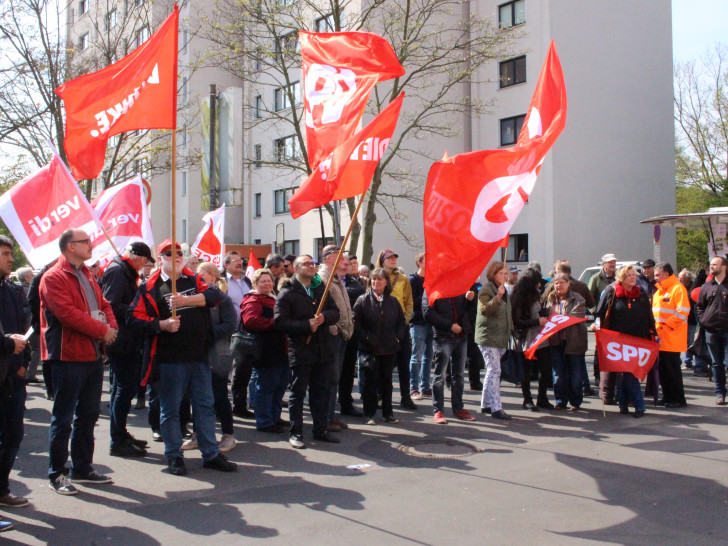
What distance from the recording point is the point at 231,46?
1922 centimetres

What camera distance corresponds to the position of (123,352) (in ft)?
23.3

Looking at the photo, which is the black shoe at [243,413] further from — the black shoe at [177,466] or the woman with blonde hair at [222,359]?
the black shoe at [177,466]

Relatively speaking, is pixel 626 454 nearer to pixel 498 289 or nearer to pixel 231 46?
pixel 498 289

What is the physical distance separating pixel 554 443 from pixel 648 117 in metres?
26.4

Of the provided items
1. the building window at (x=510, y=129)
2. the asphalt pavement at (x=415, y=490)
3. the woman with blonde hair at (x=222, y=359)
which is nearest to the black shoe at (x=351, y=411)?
the asphalt pavement at (x=415, y=490)

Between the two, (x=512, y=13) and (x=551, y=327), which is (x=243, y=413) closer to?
(x=551, y=327)

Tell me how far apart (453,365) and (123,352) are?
152 inches

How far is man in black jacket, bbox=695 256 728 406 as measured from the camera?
367 inches

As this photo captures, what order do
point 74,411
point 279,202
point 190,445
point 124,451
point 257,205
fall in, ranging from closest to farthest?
point 74,411, point 124,451, point 190,445, point 279,202, point 257,205

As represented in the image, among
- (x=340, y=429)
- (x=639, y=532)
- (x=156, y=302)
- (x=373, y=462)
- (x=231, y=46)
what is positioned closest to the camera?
(x=639, y=532)

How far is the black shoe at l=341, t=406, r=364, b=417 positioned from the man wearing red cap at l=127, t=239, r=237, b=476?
2.81 metres

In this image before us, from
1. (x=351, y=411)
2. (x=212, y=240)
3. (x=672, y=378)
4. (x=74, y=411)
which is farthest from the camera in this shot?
(x=212, y=240)

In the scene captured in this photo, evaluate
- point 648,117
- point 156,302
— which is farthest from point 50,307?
point 648,117

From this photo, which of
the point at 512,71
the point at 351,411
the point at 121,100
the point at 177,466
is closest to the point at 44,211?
the point at 121,100
